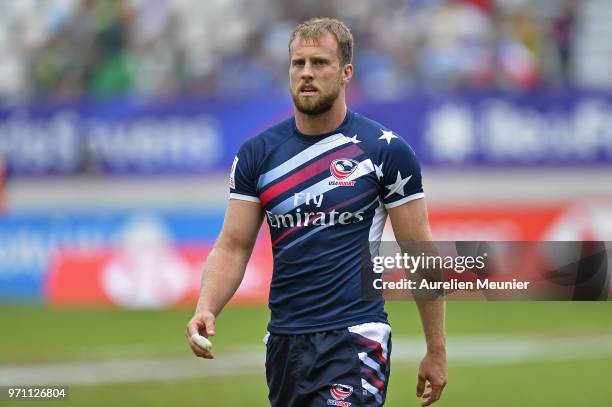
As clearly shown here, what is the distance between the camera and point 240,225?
6.20m

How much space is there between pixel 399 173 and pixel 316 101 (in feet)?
1.76

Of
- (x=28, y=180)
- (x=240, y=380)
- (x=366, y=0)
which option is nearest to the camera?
(x=240, y=380)

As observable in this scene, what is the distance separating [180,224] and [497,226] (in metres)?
4.87

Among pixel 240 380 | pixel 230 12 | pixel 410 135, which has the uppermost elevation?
pixel 230 12

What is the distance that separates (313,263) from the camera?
6.01 metres

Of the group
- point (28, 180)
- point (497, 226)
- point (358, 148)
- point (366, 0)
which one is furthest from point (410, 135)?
point (358, 148)

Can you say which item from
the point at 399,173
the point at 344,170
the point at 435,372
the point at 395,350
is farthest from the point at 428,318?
the point at 395,350

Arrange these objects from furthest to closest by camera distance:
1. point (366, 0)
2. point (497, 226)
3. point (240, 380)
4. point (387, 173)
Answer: point (366, 0), point (497, 226), point (240, 380), point (387, 173)

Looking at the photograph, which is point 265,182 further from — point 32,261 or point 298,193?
point 32,261

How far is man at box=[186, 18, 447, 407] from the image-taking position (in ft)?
19.5

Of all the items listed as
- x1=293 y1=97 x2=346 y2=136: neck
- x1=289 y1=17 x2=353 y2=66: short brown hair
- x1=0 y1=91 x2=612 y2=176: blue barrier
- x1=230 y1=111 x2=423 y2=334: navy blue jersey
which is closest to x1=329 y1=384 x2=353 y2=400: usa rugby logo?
x1=230 y1=111 x2=423 y2=334: navy blue jersey

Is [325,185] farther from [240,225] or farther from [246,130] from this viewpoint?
[246,130]

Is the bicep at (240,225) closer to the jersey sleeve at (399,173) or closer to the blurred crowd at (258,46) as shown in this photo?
the jersey sleeve at (399,173)

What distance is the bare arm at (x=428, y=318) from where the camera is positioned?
6.02 metres
